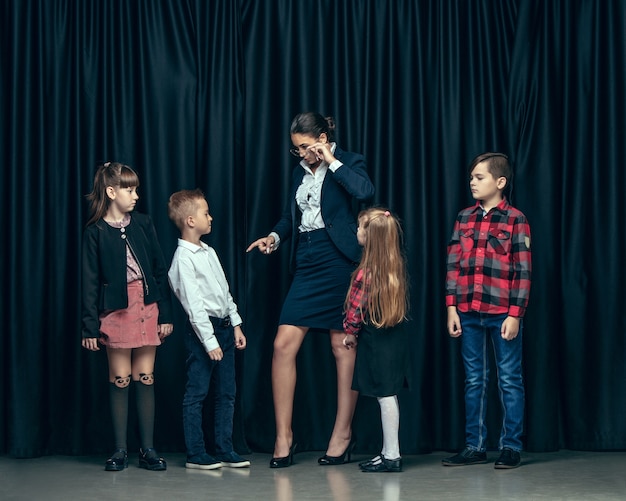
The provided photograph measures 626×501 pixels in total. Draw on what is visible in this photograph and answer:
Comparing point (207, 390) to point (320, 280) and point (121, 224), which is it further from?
point (121, 224)

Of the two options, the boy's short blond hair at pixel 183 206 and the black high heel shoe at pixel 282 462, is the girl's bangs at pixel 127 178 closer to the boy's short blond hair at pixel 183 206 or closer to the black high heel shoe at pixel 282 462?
the boy's short blond hair at pixel 183 206

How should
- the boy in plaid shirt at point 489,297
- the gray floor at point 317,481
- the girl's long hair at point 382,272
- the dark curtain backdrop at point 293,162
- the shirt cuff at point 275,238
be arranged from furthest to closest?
the dark curtain backdrop at point 293,162 < the shirt cuff at point 275,238 < the boy in plaid shirt at point 489,297 < the girl's long hair at point 382,272 < the gray floor at point 317,481

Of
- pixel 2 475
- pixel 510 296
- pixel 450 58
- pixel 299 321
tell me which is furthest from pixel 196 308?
pixel 450 58

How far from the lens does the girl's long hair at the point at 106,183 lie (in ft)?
12.3

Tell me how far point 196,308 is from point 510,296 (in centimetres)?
129

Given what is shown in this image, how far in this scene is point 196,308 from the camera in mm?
3664

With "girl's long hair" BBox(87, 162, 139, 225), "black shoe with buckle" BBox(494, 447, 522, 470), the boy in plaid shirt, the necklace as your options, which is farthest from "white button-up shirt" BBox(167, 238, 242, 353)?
"black shoe with buckle" BBox(494, 447, 522, 470)

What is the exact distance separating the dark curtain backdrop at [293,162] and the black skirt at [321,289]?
18.7 inches

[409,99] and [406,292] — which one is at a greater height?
[409,99]

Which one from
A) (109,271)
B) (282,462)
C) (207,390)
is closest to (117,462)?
(207,390)

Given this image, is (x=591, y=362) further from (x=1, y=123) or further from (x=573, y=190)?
(x=1, y=123)

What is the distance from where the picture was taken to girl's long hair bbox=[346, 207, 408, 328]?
3.60 metres

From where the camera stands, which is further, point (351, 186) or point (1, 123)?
point (1, 123)

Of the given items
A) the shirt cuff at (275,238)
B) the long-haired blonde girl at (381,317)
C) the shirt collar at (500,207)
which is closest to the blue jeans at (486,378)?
the long-haired blonde girl at (381,317)
